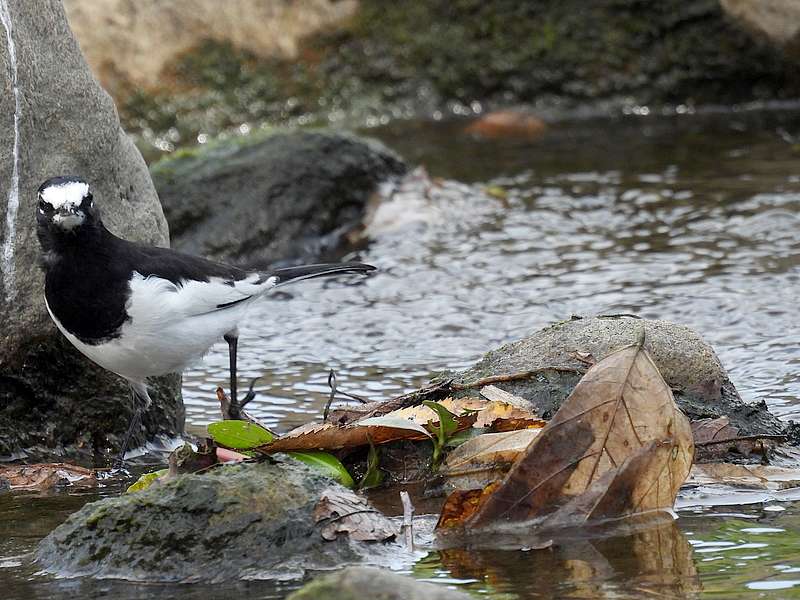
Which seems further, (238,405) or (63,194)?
(238,405)

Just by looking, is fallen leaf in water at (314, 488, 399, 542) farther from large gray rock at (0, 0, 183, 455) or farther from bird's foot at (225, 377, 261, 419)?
large gray rock at (0, 0, 183, 455)

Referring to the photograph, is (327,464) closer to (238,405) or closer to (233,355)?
(238,405)

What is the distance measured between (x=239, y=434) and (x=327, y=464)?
334mm

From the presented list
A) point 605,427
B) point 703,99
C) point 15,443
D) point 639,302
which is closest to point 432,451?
point 605,427

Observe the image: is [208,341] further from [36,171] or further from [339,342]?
[339,342]

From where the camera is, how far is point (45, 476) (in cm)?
509

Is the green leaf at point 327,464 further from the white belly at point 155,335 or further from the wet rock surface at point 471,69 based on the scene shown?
the wet rock surface at point 471,69

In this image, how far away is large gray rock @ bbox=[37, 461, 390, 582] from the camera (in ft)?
12.3

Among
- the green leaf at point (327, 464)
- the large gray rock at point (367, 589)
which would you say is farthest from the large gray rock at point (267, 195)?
the large gray rock at point (367, 589)

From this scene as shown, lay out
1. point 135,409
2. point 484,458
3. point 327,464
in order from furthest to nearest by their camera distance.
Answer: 1. point 135,409
2. point 327,464
3. point 484,458

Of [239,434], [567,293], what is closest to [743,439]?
[239,434]

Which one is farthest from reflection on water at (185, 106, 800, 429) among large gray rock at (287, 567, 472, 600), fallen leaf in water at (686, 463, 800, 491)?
large gray rock at (287, 567, 472, 600)

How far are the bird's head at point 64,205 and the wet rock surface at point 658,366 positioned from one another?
1.74m

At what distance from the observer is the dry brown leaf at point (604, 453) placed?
13.3 ft
